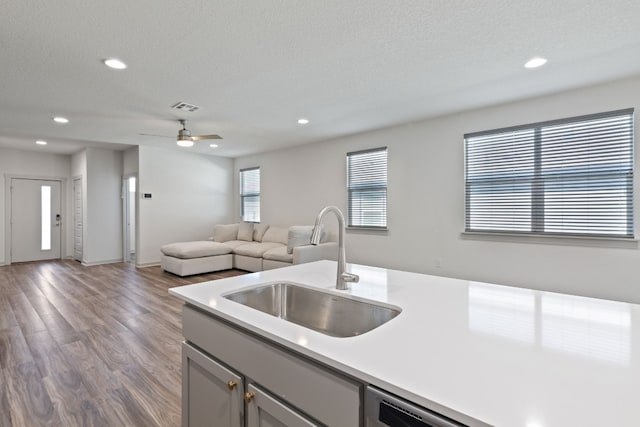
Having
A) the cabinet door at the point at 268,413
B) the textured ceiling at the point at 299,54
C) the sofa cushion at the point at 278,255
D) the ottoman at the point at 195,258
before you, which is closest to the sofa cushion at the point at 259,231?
the ottoman at the point at 195,258

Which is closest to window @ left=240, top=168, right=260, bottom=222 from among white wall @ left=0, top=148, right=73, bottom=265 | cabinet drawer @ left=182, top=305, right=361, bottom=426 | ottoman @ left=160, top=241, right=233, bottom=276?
ottoman @ left=160, top=241, right=233, bottom=276

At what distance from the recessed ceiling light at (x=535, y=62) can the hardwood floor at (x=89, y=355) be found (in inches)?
149

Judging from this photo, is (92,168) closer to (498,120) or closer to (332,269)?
(332,269)

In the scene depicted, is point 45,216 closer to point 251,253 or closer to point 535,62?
point 251,253

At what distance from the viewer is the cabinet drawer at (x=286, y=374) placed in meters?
0.86

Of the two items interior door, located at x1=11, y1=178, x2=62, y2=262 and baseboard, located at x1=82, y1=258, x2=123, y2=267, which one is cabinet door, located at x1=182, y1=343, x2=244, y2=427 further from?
interior door, located at x1=11, y1=178, x2=62, y2=262

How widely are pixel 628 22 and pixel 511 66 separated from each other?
2.56 feet

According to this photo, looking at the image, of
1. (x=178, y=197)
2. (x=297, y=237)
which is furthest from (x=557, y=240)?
(x=178, y=197)

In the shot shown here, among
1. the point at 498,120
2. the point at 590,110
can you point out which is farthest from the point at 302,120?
the point at 590,110

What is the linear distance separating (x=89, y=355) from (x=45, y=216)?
6751 mm

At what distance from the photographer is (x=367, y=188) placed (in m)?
5.40

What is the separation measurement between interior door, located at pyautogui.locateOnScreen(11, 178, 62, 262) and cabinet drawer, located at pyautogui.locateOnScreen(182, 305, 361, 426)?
27.9ft

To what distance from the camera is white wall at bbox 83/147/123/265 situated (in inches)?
271

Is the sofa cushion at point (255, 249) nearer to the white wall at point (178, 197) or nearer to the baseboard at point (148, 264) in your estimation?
the white wall at point (178, 197)
